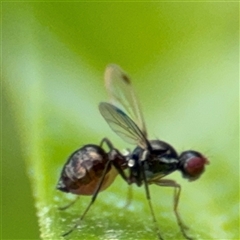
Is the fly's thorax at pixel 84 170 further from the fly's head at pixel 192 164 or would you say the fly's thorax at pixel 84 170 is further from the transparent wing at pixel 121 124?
the fly's head at pixel 192 164

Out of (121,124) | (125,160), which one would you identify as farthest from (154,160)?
(121,124)

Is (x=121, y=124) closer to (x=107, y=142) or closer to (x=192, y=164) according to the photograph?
(x=107, y=142)

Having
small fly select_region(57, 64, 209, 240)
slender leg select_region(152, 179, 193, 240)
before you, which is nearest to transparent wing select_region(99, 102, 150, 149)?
small fly select_region(57, 64, 209, 240)

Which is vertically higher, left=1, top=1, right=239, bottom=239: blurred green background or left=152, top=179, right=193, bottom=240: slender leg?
left=1, top=1, right=239, bottom=239: blurred green background

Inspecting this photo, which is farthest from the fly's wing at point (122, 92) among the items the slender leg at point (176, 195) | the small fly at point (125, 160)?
the slender leg at point (176, 195)

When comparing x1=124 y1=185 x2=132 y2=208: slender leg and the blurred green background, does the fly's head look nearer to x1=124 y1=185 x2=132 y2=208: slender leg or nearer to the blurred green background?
the blurred green background

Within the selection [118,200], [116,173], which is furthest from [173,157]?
[118,200]

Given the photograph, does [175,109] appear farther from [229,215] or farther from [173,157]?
[229,215]
